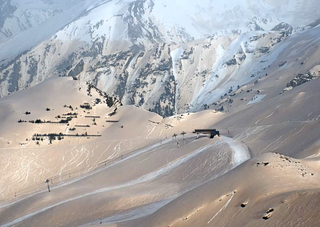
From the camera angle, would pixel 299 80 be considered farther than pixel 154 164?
Yes

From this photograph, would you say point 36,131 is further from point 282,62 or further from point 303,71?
point 282,62

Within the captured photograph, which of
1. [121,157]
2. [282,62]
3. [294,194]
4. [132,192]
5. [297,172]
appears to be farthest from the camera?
[282,62]

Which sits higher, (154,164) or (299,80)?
(299,80)

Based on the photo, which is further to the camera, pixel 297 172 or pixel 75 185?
pixel 75 185

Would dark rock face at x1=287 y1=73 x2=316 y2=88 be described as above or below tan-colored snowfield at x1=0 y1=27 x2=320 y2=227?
above

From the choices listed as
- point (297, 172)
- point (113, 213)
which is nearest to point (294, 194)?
point (297, 172)

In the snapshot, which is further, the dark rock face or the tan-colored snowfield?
the dark rock face

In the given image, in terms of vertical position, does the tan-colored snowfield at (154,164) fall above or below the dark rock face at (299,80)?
below

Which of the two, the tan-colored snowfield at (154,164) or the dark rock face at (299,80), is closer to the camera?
the tan-colored snowfield at (154,164)
